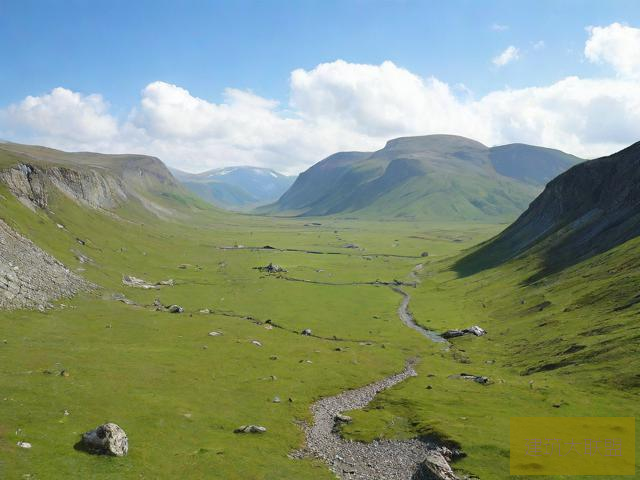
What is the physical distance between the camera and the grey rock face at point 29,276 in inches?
3617

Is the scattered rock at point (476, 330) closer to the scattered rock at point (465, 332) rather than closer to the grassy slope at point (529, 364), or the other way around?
the scattered rock at point (465, 332)

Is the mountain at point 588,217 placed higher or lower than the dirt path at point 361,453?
higher

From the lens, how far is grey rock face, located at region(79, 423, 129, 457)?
41219 millimetres

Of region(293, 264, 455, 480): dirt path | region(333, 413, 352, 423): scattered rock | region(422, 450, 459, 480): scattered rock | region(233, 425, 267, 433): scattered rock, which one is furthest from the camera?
region(333, 413, 352, 423): scattered rock

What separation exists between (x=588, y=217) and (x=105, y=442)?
170 meters

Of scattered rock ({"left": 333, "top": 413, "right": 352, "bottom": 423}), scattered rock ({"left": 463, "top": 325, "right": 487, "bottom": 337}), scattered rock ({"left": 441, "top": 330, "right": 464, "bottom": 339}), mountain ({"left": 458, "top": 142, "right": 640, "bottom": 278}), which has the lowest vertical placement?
scattered rock ({"left": 333, "top": 413, "right": 352, "bottom": 423})

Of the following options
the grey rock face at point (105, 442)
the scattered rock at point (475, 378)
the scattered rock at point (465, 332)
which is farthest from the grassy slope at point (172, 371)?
the scattered rock at point (475, 378)

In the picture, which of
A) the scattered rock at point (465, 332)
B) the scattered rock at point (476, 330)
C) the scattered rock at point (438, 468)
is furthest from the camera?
the scattered rock at point (465, 332)

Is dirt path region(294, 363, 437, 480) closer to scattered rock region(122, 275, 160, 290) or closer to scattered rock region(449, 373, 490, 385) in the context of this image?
scattered rock region(449, 373, 490, 385)

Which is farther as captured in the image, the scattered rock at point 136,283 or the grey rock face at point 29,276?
the scattered rock at point 136,283

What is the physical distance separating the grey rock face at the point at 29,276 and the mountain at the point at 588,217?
13530 cm

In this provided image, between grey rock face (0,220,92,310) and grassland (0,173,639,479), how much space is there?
12.8 ft

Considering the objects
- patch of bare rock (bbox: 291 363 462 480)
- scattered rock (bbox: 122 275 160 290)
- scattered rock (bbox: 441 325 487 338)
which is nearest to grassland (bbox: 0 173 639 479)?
patch of bare rock (bbox: 291 363 462 480)

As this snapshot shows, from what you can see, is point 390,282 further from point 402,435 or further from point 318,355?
point 402,435
